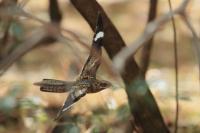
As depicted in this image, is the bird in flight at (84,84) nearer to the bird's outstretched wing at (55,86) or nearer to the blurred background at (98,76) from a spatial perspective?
the bird's outstretched wing at (55,86)

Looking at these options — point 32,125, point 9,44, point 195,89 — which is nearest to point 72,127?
point 32,125

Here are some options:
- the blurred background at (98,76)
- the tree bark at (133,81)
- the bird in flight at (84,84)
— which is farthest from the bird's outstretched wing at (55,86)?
the tree bark at (133,81)

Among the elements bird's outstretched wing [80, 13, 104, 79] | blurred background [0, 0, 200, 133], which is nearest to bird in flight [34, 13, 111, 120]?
bird's outstretched wing [80, 13, 104, 79]

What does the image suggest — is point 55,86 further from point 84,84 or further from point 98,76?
point 98,76

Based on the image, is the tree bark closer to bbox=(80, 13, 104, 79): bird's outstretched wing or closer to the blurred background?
the blurred background

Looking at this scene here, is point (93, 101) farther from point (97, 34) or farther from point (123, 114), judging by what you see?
point (97, 34)
